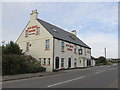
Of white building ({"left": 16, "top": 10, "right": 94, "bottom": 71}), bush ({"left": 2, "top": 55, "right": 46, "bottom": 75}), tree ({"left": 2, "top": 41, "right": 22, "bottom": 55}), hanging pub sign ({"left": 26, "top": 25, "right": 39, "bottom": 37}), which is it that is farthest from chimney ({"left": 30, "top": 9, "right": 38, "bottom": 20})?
bush ({"left": 2, "top": 55, "right": 46, "bottom": 75})

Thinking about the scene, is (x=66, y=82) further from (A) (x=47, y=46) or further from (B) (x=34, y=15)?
(B) (x=34, y=15)

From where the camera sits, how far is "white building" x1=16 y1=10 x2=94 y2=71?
2336 cm

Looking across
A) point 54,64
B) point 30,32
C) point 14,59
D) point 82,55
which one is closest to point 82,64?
point 82,55

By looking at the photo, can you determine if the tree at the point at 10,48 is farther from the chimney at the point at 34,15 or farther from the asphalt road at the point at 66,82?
the asphalt road at the point at 66,82

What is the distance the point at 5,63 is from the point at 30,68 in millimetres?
4109

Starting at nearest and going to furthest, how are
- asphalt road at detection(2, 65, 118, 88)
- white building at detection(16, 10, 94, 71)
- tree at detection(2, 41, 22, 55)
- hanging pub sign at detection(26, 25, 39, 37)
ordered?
1. asphalt road at detection(2, 65, 118, 88)
2. tree at detection(2, 41, 22, 55)
3. white building at detection(16, 10, 94, 71)
4. hanging pub sign at detection(26, 25, 39, 37)

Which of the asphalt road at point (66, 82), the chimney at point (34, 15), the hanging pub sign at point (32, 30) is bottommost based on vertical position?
the asphalt road at point (66, 82)

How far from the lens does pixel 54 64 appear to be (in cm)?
2292

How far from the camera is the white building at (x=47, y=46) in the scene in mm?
23359

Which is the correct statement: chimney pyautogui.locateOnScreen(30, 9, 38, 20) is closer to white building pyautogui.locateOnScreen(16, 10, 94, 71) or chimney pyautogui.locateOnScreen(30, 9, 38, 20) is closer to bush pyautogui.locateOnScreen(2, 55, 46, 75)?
white building pyautogui.locateOnScreen(16, 10, 94, 71)

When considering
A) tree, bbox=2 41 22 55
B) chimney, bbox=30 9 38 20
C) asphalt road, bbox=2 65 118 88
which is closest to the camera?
asphalt road, bbox=2 65 118 88

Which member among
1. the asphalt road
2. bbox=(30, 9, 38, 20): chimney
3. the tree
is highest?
bbox=(30, 9, 38, 20): chimney

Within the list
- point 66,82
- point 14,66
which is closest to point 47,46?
point 14,66

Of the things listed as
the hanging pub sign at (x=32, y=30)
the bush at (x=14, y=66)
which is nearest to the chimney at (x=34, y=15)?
the hanging pub sign at (x=32, y=30)
